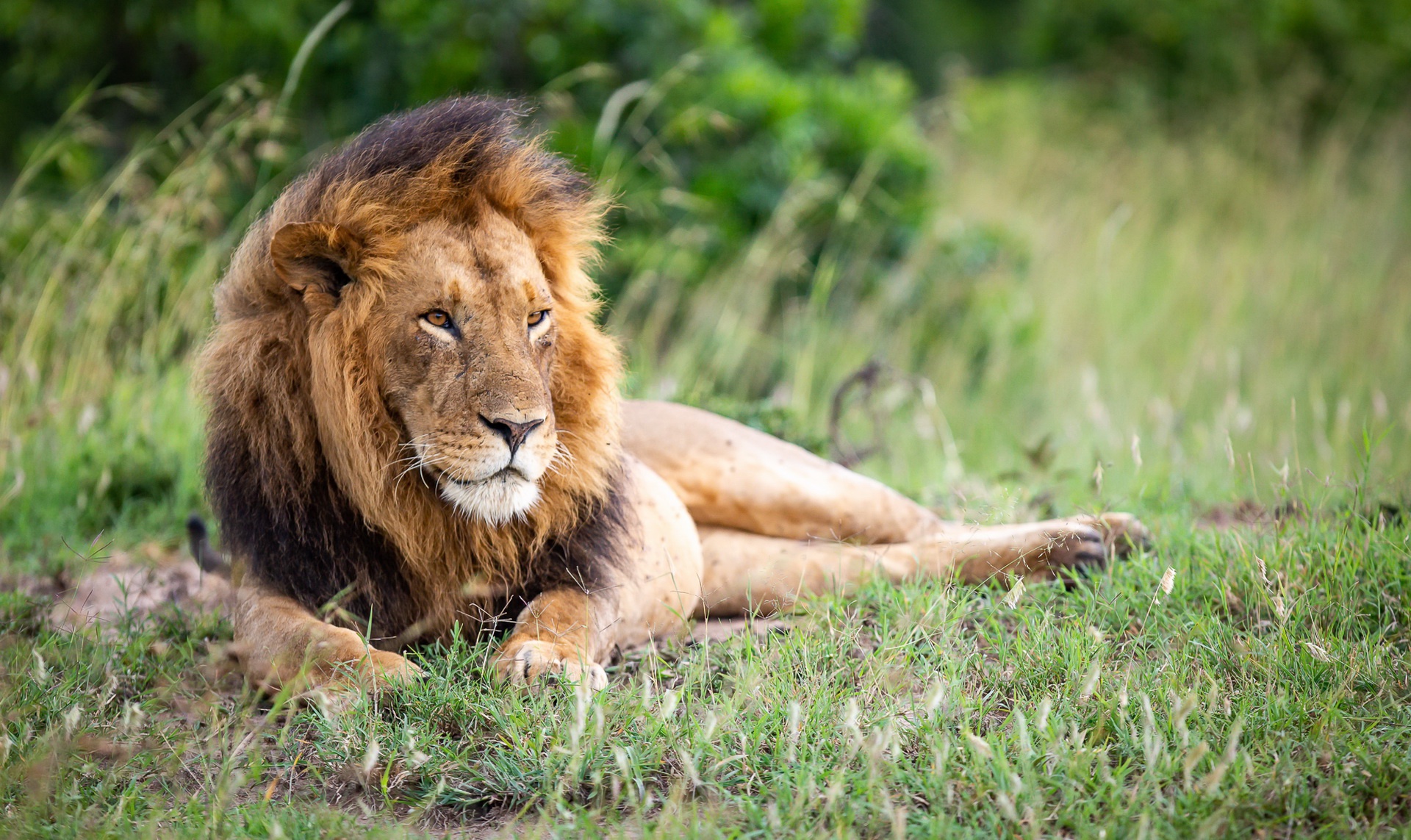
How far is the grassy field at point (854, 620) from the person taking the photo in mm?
2027

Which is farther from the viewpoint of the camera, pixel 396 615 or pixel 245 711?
pixel 396 615

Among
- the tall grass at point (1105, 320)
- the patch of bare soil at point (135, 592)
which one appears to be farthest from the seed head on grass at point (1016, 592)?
the patch of bare soil at point (135, 592)

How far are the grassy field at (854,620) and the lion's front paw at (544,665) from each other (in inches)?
2.0

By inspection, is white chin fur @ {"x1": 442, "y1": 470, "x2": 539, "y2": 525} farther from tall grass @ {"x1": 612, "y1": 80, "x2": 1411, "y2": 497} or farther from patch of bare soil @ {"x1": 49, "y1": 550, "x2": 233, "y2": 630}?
tall grass @ {"x1": 612, "y1": 80, "x2": 1411, "y2": 497}

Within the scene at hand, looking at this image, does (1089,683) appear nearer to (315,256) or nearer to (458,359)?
(458,359)

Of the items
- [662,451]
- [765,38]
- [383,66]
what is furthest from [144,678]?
[765,38]

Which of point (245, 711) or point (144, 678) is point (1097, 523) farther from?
point (144, 678)

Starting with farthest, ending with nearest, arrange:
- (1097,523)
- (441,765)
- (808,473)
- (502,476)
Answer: (808,473)
(1097,523)
(502,476)
(441,765)

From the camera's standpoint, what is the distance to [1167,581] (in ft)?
7.93

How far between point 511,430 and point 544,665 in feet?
1.60

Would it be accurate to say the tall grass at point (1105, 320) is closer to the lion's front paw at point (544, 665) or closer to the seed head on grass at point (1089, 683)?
the seed head on grass at point (1089, 683)

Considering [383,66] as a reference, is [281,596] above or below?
below

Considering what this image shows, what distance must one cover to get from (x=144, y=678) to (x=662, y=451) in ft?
4.83

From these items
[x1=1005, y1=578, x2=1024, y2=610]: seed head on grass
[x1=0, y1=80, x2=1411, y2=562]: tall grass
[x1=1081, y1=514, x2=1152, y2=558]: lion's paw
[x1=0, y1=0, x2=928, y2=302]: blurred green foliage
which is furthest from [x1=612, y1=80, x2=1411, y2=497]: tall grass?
[x1=1005, y1=578, x2=1024, y2=610]: seed head on grass
